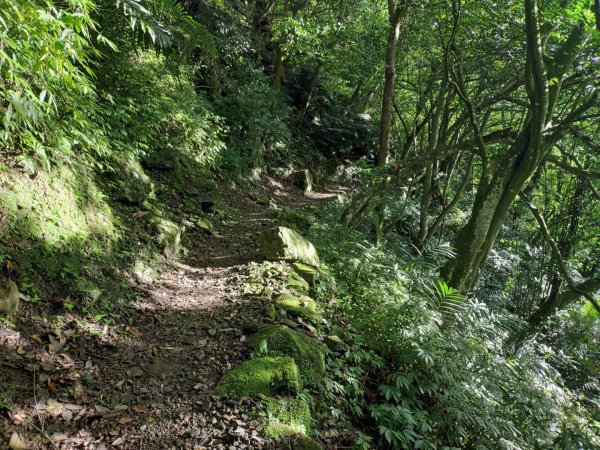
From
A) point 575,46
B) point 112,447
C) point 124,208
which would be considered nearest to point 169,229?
point 124,208

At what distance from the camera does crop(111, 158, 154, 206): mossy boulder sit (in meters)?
5.33

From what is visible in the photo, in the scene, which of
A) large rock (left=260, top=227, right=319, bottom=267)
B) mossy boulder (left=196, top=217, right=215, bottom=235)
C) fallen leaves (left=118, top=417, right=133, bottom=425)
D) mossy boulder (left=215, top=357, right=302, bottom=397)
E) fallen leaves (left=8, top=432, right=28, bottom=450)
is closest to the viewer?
fallen leaves (left=8, top=432, right=28, bottom=450)

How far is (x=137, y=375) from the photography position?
3.14 meters

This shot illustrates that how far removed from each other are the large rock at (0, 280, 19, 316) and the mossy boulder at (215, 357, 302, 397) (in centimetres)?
Answer: 172

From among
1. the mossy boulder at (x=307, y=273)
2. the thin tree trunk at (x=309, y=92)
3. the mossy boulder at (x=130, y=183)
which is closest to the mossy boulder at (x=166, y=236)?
the mossy boulder at (x=130, y=183)

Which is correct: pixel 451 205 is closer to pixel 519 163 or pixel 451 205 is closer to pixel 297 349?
pixel 519 163

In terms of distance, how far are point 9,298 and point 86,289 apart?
0.77 metres

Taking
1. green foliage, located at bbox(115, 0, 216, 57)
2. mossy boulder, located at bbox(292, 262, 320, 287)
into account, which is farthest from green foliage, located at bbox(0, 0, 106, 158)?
mossy boulder, located at bbox(292, 262, 320, 287)

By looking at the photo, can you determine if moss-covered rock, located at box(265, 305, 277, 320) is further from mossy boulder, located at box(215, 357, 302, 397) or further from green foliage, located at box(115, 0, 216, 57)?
green foliage, located at box(115, 0, 216, 57)

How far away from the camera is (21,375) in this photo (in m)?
2.58

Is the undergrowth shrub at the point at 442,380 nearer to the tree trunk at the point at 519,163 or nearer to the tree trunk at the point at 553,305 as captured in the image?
the tree trunk at the point at 519,163

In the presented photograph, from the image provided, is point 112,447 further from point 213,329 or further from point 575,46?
point 575,46

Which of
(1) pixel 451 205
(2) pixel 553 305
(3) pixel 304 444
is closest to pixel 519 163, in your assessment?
(1) pixel 451 205

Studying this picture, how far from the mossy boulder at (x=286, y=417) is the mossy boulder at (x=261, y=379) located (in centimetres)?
11
